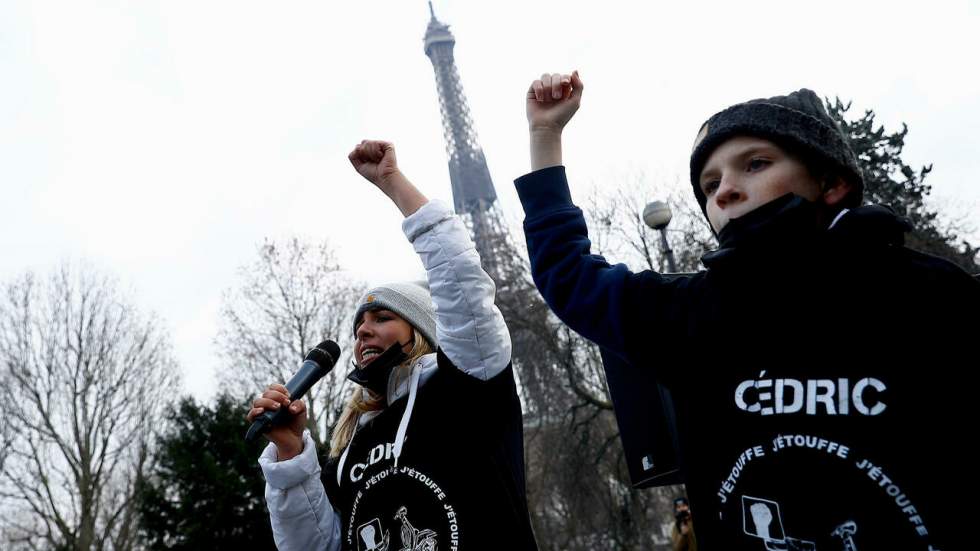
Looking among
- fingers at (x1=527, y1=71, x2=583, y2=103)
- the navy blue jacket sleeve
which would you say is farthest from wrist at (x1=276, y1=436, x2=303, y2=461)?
fingers at (x1=527, y1=71, x2=583, y2=103)

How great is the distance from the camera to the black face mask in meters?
2.64

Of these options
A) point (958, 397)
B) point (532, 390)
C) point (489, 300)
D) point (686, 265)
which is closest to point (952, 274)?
point (958, 397)

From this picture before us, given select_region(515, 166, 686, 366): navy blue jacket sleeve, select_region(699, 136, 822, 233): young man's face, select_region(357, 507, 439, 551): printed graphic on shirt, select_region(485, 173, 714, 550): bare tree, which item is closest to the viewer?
select_region(699, 136, 822, 233): young man's face

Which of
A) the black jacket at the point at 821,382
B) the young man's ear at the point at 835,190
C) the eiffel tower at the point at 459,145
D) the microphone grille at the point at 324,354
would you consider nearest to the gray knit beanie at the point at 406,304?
the microphone grille at the point at 324,354

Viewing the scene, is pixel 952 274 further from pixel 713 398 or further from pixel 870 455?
pixel 713 398

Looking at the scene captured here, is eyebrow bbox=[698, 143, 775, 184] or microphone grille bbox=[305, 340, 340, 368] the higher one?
microphone grille bbox=[305, 340, 340, 368]

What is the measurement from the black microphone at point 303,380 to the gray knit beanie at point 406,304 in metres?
0.17

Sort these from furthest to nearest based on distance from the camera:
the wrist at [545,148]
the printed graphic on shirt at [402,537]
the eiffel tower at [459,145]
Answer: the eiffel tower at [459,145], the printed graphic on shirt at [402,537], the wrist at [545,148]

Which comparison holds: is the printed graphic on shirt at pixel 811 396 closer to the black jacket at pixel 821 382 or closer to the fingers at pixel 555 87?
the black jacket at pixel 821 382

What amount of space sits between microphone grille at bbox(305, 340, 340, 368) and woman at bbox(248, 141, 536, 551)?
0.25 m

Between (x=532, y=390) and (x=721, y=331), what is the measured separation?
678 inches

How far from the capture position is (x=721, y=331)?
1408mm

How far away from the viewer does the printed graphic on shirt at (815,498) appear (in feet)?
3.75

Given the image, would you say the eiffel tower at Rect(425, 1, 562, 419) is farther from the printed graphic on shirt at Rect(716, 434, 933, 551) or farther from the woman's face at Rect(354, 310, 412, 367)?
the printed graphic on shirt at Rect(716, 434, 933, 551)
